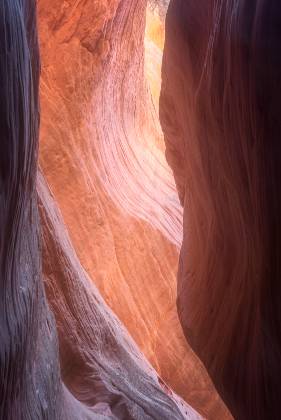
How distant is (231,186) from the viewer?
3.43 metres

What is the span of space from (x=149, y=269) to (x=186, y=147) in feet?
7.27

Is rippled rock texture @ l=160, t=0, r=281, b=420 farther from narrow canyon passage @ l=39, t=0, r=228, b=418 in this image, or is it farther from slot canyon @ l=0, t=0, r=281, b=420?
narrow canyon passage @ l=39, t=0, r=228, b=418

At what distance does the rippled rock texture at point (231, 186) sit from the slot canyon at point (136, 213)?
14 millimetres

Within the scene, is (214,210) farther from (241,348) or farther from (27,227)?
(27,227)

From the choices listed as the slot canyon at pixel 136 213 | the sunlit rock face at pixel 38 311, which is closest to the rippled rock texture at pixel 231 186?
the slot canyon at pixel 136 213

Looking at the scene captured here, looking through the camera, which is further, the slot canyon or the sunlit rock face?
the slot canyon

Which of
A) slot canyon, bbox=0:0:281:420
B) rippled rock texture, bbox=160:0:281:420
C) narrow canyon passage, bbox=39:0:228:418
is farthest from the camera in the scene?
narrow canyon passage, bbox=39:0:228:418

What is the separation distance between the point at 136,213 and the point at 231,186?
2933 mm

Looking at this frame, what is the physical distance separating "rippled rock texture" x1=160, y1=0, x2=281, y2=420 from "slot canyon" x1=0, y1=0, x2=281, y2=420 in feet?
0.05

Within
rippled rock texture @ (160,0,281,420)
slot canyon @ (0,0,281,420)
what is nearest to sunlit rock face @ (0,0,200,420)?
slot canyon @ (0,0,281,420)

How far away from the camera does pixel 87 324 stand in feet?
13.4

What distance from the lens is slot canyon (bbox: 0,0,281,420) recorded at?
2396 mm

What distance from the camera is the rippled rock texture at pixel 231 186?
2.83 metres

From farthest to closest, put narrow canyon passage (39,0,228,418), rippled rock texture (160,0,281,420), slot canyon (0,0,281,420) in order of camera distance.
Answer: narrow canyon passage (39,0,228,418) < rippled rock texture (160,0,281,420) < slot canyon (0,0,281,420)
